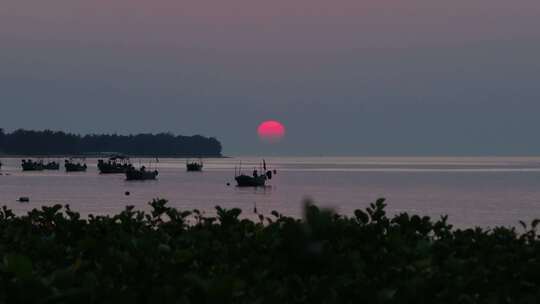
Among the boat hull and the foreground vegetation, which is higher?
the foreground vegetation

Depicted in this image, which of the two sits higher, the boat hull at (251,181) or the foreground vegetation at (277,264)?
the foreground vegetation at (277,264)

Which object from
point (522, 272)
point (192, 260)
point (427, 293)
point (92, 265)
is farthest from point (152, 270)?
point (522, 272)

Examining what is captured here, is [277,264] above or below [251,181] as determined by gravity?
above

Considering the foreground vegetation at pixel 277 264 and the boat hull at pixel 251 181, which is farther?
the boat hull at pixel 251 181

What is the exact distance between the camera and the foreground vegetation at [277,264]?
5629mm

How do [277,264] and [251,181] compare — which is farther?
[251,181]

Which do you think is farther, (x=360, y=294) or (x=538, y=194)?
(x=538, y=194)

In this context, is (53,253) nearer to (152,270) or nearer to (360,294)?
(152,270)

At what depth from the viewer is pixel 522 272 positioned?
8.48 meters

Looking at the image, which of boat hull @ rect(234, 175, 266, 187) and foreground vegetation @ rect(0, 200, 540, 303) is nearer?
foreground vegetation @ rect(0, 200, 540, 303)

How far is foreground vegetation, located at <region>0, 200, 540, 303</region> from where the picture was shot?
5.63 meters

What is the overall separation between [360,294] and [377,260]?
8.10 feet

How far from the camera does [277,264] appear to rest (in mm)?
7699

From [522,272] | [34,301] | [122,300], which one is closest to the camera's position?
[34,301]
